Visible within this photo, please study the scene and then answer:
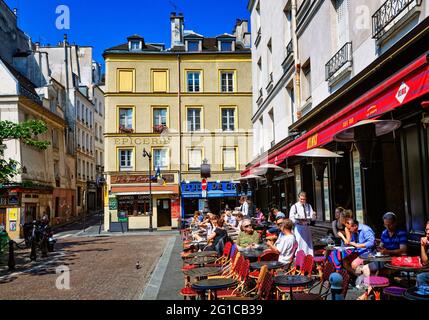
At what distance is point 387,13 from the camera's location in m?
7.24

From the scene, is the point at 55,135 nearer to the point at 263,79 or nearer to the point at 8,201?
the point at 8,201

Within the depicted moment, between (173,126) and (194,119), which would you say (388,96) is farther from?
(194,119)

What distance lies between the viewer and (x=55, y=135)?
34.9 meters

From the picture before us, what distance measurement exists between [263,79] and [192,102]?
35.7ft

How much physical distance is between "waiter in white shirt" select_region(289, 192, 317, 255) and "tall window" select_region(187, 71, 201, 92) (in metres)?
23.2

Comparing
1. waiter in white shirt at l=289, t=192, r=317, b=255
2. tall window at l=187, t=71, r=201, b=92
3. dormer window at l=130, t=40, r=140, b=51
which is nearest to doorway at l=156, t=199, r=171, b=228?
tall window at l=187, t=71, r=201, b=92

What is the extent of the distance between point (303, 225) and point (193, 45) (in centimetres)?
2580

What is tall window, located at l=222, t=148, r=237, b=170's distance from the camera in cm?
2972

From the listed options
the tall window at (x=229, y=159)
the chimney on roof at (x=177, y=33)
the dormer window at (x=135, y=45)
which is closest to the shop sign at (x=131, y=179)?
the tall window at (x=229, y=159)

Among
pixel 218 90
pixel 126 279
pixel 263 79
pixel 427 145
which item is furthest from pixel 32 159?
pixel 427 145

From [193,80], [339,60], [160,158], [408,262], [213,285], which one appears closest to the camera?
A: [213,285]

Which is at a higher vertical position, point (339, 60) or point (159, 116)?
point (159, 116)

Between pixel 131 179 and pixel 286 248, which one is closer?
pixel 286 248

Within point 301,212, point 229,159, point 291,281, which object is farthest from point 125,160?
point 291,281
